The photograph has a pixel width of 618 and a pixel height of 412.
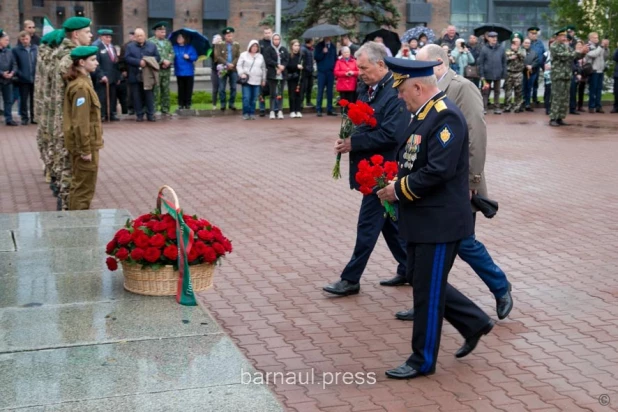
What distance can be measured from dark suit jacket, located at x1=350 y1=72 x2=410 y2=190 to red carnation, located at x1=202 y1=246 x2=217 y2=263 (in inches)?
55.0

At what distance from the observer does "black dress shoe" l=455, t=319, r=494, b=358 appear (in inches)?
243

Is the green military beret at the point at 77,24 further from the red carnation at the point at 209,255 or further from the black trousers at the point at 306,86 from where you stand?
the black trousers at the point at 306,86

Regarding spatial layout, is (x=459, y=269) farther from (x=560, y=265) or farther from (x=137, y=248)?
(x=137, y=248)

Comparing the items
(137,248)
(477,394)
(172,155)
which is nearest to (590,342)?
(477,394)

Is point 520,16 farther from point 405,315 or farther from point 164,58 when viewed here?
point 405,315

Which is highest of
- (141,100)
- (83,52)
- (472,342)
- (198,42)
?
(198,42)

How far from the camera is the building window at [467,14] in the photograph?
45.9m

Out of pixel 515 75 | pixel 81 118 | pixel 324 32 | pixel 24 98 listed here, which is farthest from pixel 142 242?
pixel 515 75

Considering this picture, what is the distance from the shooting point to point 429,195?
5.77 meters

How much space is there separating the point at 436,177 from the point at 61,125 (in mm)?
6816

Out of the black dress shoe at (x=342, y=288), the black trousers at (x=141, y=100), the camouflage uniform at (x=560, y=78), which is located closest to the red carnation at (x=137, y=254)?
the black dress shoe at (x=342, y=288)

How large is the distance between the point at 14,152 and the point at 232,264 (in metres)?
9.29

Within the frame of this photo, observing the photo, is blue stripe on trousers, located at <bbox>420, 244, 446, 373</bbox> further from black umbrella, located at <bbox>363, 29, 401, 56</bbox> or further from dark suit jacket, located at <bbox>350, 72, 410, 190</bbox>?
black umbrella, located at <bbox>363, 29, 401, 56</bbox>

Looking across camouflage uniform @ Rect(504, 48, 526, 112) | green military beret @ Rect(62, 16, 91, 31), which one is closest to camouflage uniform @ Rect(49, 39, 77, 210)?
green military beret @ Rect(62, 16, 91, 31)
